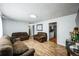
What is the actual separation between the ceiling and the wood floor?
0.49 metres

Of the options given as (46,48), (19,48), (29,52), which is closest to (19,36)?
(19,48)

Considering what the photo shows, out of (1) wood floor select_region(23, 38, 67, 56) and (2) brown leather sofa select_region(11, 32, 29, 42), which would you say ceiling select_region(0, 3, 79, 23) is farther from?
(1) wood floor select_region(23, 38, 67, 56)

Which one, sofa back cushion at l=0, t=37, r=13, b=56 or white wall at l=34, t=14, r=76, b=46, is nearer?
sofa back cushion at l=0, t=37, r=13, b=56

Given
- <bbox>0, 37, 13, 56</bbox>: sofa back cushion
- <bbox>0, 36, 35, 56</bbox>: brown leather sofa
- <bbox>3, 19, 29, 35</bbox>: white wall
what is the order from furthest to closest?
<bbox>3, 19, 29, 35</bbox>: white wall → <bbox>0, 36, 35, 56</bbox>: brown leather sofa → <bbox>0, 37, 13, 56</bbox>: sofa back cushion

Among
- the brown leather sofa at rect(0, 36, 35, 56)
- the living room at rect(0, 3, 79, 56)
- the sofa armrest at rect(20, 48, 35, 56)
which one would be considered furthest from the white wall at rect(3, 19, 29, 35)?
the sofa armrest at rect(20, 48, 35, 56)

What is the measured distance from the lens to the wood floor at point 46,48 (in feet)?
6.90

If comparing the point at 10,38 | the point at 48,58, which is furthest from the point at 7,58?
the point at 48,58

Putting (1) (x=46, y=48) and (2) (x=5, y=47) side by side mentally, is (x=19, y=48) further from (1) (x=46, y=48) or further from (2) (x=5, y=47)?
(1) (x=46, y=48)

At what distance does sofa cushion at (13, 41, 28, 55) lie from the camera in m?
2.05

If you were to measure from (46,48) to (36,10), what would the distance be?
81 cm

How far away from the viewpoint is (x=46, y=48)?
2.14 metres

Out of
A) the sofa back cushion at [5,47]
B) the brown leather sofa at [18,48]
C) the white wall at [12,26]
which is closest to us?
the sofa back cushion at [5,47]

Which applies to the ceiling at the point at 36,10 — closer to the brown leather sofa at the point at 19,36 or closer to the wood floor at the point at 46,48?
the brown leather sofa at the point at 19,36

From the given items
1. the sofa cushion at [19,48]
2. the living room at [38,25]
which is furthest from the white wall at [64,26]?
the sofa cushion at [19,48]
